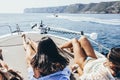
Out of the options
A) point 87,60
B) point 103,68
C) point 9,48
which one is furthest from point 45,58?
point 9,48

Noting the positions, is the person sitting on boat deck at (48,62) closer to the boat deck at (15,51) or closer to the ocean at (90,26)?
the boat deck at (15,51)

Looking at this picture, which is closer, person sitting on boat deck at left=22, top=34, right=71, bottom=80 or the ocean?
person sitting on boat deck at left=22, top=34, right=71, bottom=80

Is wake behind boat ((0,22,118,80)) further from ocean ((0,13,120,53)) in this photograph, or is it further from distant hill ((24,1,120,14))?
distant hill ((24,1,120,14))

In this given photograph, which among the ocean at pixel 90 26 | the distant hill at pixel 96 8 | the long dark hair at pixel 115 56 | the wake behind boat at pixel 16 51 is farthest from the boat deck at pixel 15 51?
the distant hill at pixel 96 8

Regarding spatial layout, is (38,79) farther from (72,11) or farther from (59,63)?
(72,11)

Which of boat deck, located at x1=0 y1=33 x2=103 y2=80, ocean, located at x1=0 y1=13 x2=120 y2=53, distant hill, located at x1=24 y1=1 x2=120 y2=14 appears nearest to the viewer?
boat deck, located at x1=0 y1=33 x2=103 y2=80

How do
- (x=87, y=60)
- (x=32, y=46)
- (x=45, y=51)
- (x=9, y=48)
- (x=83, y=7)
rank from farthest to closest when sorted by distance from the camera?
(x=83, y=7) → (x=9, y=48) → (x=32, y=46) → (x=87, y=60) → (x=45, y=51)

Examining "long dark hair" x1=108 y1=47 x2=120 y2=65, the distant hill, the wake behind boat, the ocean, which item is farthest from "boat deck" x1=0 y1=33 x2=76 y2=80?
the distant hill

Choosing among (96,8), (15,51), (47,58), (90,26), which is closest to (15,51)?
(15,51)

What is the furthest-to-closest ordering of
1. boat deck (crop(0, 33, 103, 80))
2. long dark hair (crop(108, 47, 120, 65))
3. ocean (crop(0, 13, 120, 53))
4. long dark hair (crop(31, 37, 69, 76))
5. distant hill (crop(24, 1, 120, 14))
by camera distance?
distant hill (crop(24, 1, 120, 14))
ocean (crop(0, 13, 120, 53))
boat deck (crop(0, 33, 103, 80))
long dark hair (crop(108, 47, 120, 65))
long dark hair (crop(31, 37, 69, 76))

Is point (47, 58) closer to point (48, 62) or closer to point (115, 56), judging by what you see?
point (48, 62)

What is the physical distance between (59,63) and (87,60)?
1.35 m

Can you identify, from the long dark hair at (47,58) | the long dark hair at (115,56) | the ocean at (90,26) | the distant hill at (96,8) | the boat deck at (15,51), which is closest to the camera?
the long dark hair at (47,58)

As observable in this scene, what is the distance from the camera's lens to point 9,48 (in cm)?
660
